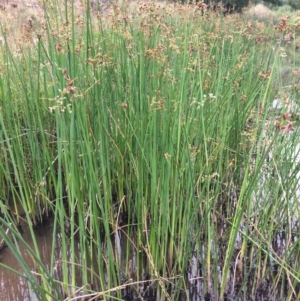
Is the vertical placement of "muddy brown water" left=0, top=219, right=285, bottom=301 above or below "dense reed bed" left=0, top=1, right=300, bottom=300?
below

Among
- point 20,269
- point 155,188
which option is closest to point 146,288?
point 155,188

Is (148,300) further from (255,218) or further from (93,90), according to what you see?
(93,90)

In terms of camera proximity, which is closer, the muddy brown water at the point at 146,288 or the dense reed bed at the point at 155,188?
the dense reed bed at the point at 155,188

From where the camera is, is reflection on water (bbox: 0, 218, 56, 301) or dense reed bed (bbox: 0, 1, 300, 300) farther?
reflection on water (bbox: 0, 218, 56, 301)

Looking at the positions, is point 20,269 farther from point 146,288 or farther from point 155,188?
point 155,188

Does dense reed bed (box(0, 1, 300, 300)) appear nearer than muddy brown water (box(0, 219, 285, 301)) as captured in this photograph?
Yes

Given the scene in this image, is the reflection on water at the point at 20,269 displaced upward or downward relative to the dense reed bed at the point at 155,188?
downward

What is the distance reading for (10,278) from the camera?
1.62 m

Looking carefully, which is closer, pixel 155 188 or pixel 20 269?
pixel 155 188

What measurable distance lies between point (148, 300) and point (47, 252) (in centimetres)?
62

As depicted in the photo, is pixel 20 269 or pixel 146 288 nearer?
pixel 146 288

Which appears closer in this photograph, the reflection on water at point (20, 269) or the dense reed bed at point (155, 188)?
the dense reed bed at point (155, 188)

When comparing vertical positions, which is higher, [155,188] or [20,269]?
[155,188]

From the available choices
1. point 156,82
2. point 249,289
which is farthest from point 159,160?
point 249,289
